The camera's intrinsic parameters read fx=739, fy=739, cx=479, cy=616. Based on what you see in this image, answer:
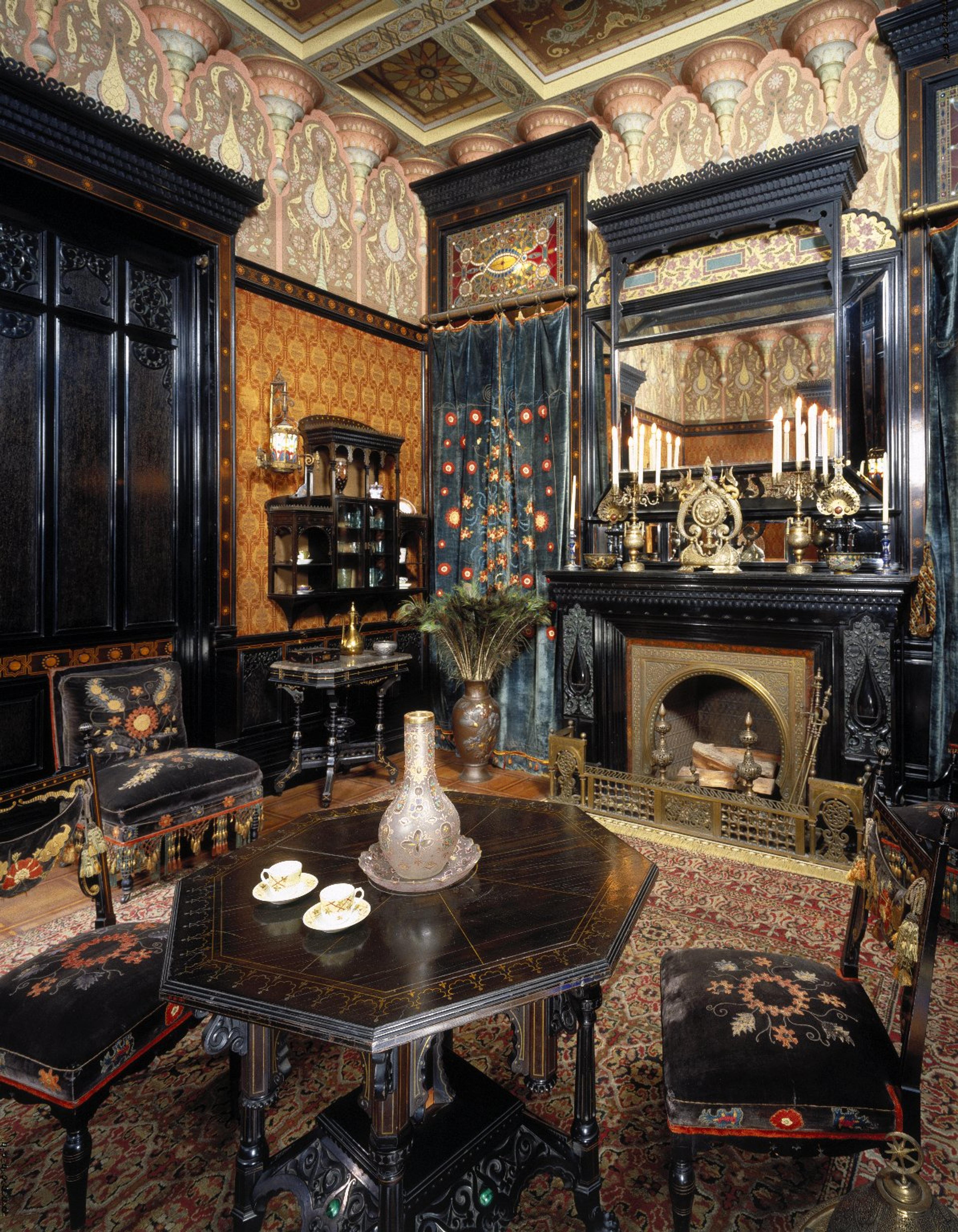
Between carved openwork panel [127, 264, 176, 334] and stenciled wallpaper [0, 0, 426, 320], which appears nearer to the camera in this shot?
stenciled wallpaper [0, 0, 426, 320]

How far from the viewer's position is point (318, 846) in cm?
212

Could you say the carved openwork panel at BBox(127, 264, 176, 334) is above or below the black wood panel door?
above

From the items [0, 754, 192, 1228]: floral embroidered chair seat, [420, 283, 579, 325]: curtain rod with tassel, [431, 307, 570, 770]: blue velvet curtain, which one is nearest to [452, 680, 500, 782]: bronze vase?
[431, 307, 570, 770]: blue velvet curtain

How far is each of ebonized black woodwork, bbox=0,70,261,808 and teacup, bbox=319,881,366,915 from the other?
279cm

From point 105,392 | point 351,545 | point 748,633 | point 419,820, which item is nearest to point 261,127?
point 105,392

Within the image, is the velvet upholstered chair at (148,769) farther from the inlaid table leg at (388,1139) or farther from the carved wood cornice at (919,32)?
the carved wood cornice at (919,32)

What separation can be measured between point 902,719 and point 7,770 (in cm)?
467

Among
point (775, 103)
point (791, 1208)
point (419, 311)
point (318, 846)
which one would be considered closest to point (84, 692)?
point (318, 846)

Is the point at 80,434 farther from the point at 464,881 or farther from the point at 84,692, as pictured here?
the point at 464,881

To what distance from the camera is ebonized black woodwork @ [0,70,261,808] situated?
144 inches

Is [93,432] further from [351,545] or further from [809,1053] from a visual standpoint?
[809,1053]

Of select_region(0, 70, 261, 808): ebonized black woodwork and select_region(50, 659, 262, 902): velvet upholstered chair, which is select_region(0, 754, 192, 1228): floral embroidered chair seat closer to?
select_region(50, 659, 262, 902): velvet upholstered chair

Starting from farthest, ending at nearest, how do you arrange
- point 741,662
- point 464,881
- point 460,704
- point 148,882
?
point 460,704 → point 741,662 → point 148,882 → point 464,881

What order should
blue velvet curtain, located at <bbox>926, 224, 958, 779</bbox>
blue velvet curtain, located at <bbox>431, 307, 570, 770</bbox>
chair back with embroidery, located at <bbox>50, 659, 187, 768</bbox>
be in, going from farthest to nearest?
blue velvet curtain, located at <bbox>431, 307, 570, 770</bbox>
blue velvet curtain, located at <bbox>926, 224, 958, 779</bbox>
chair back with embroidery, located at <bbox>50, 659, 187, 768</bbox>
